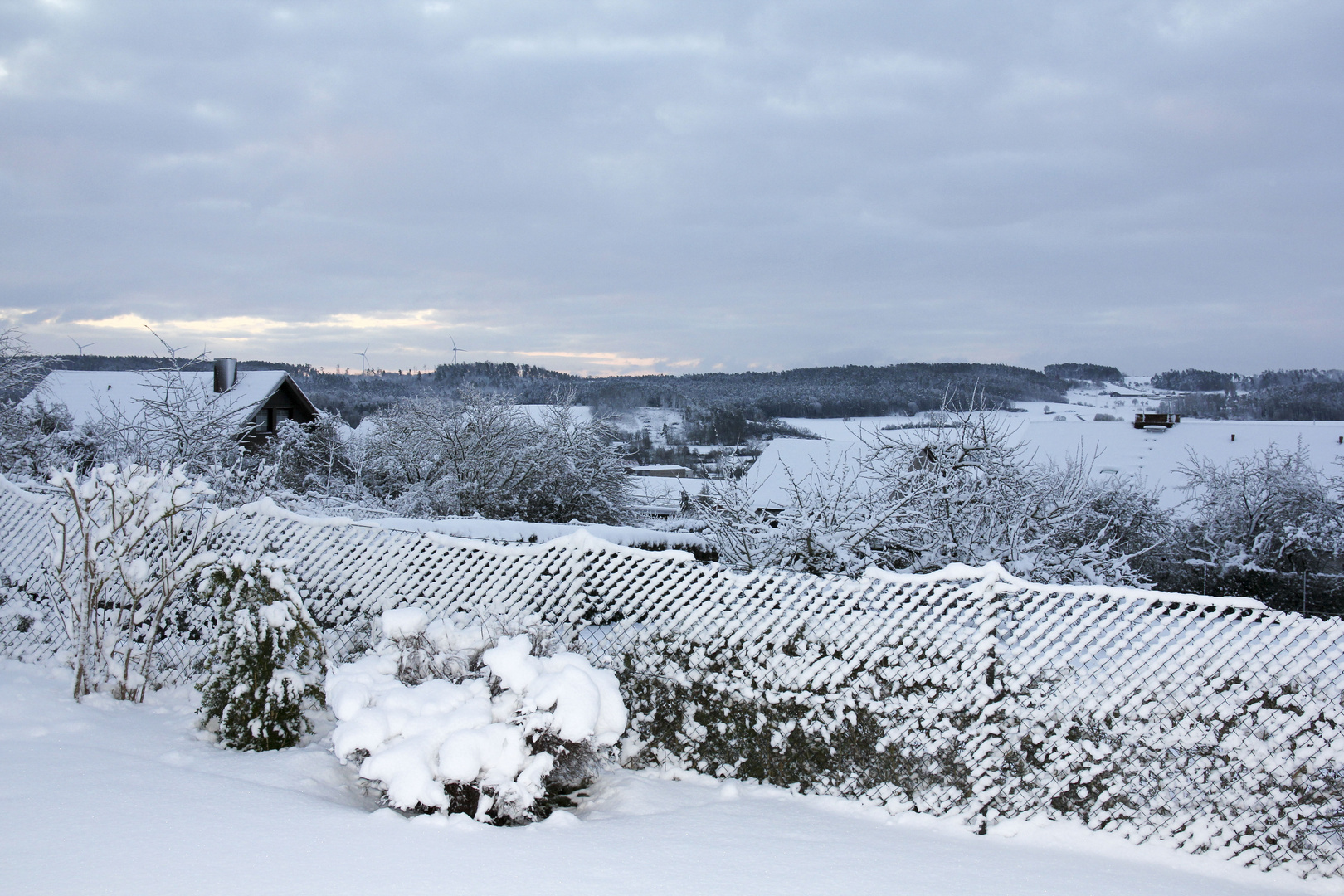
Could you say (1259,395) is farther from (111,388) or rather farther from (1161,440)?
(111,388)

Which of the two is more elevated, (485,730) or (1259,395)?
(1259,395)

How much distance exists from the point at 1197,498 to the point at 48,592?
2231cm

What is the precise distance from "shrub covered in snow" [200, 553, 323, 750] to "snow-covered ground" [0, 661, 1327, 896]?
0.15 m

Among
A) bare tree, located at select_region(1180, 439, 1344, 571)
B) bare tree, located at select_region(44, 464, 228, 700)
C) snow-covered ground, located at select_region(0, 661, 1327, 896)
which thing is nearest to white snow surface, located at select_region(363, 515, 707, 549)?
bare tree, located at select_region(44, 464, 228, 700)

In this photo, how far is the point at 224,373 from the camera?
72.0 feet

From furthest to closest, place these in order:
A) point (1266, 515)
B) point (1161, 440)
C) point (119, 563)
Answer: point (1161, 440) < point (1266, 515) < point (119, 563)

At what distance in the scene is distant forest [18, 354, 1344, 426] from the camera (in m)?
14.7

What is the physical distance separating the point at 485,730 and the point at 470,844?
1.41 feet

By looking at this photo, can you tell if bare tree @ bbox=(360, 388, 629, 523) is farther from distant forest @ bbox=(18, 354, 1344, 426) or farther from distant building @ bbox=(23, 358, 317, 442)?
distant building @ bbox=(23, 358, 317, 442)

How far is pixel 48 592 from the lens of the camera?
5602 millimetres

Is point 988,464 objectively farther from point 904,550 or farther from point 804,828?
point 804,828

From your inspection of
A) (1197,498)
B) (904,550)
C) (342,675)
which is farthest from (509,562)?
(1197,498)

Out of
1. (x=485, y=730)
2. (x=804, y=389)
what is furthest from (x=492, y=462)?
(x=804, y=389)

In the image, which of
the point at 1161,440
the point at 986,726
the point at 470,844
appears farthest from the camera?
the point at 1161,440
